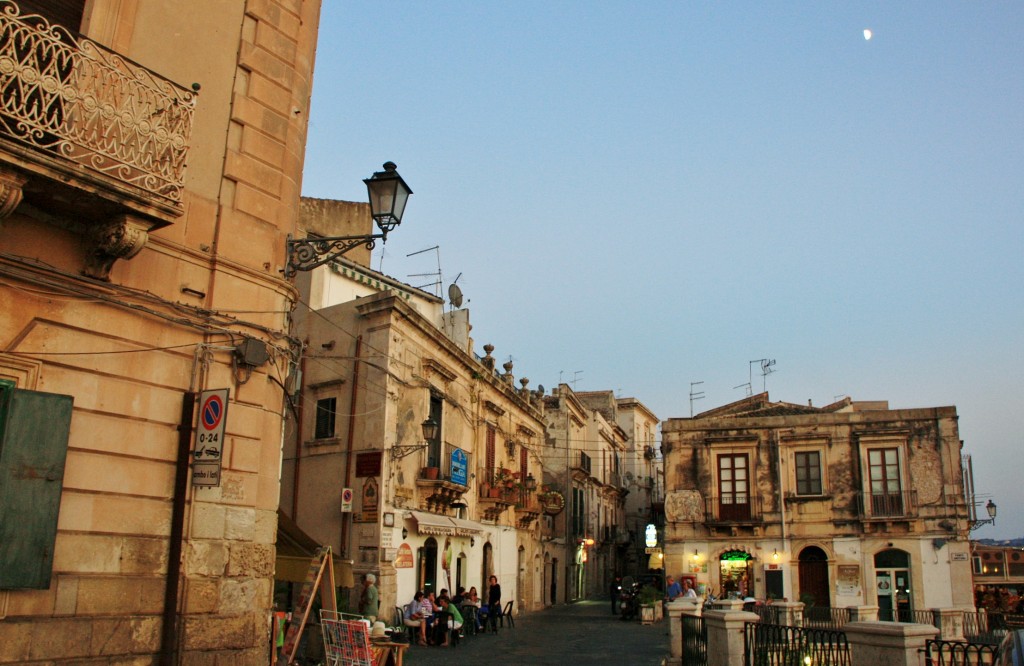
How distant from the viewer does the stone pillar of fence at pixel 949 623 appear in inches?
901

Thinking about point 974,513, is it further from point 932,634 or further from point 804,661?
point 932,634

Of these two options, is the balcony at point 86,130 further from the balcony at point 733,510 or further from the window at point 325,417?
the balcony at point 733,510

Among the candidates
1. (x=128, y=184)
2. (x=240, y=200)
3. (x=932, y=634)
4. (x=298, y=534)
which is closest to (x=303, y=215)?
(x=298, y=534)

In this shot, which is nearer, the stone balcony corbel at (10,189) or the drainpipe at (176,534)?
the stone balcony corbel at (10,189)

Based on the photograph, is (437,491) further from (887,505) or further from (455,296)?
(887,505)

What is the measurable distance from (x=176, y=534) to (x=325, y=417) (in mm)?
14383

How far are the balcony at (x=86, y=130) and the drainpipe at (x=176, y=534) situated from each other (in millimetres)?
1804

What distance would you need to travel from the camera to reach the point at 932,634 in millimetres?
7641

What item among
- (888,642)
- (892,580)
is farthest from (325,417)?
(892,580)

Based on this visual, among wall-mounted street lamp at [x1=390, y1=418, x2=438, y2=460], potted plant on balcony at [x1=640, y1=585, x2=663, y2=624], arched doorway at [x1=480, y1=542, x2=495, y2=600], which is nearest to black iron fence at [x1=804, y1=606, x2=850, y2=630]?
potted plant on balcony at [x1=640, y1=585, x2=663, y2=624]

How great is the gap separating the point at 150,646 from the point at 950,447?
30.7 m

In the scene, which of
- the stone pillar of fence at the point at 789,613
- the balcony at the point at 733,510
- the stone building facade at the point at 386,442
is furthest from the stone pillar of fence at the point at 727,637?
the balcony at the point at 733,510

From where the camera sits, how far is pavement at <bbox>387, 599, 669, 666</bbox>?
16.2 m

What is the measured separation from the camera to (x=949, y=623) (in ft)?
76.7
